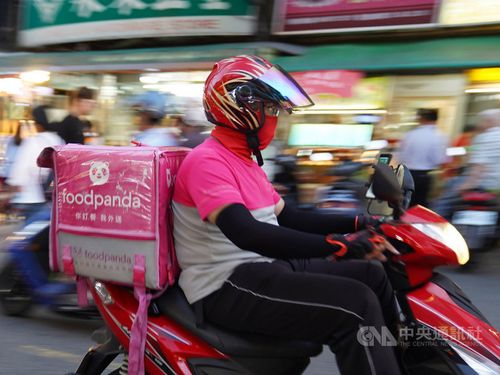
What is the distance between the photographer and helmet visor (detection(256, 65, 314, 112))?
2.34 meters

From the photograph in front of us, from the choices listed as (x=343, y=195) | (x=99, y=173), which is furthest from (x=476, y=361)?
(x=343, y=195)

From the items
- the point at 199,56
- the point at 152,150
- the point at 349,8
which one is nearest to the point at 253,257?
the point at 152,150

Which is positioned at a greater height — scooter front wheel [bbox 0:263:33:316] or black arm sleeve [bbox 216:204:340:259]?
black arm sleeve [bbox 216:204:340:259]

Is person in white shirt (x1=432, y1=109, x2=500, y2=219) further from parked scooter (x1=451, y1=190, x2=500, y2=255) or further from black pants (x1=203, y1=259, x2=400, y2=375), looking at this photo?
black pants (x1=203, y1=259, x2=400, y2=375)

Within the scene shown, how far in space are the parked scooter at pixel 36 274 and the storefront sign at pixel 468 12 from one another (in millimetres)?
6752

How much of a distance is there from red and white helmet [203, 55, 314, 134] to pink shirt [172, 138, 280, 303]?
0.13 metres

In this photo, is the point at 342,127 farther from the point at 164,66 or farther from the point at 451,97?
the point at 164,66

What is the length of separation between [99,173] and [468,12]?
794 cm

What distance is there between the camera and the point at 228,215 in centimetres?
221

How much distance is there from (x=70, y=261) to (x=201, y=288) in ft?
1.87

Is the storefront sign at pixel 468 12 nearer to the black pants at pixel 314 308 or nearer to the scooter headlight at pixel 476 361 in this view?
the black pants at pixel 314 308

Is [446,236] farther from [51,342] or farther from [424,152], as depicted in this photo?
[424,152]

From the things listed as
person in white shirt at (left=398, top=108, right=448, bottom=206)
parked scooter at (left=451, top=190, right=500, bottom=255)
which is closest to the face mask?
parked scooter at (left=451, top=190, right=500, bottom=255)

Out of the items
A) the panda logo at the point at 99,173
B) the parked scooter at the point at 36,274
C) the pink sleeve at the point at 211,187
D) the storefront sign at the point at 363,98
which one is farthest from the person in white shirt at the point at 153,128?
the storefront sign at the point at 363,98
